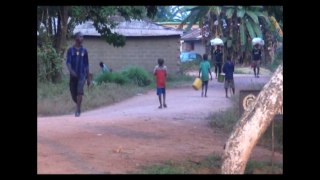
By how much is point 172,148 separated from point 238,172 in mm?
2537

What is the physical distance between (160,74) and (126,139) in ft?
14.5

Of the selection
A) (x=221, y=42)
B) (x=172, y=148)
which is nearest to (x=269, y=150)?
(x=172, y=148)

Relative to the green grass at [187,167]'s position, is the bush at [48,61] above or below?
above

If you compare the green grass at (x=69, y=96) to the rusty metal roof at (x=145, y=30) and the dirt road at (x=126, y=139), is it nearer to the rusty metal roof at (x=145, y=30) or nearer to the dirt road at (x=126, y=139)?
the dirt road at (x=126, y=139)

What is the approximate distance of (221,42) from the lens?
88.7 ft

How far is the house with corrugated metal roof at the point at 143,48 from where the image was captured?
25.1 meters

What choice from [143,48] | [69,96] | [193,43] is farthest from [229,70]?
[193,43]

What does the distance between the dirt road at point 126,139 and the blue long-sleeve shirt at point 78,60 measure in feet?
3.74

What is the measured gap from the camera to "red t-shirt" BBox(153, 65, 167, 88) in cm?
1518

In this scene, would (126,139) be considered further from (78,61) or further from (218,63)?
(218,63)

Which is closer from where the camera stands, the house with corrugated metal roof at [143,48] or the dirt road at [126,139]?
the dirt road at [126,139]

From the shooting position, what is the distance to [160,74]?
1533 cm

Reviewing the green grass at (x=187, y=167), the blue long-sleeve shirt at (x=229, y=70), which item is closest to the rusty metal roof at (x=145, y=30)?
the blue long-sleeve shirt at (x=229, y=70)
